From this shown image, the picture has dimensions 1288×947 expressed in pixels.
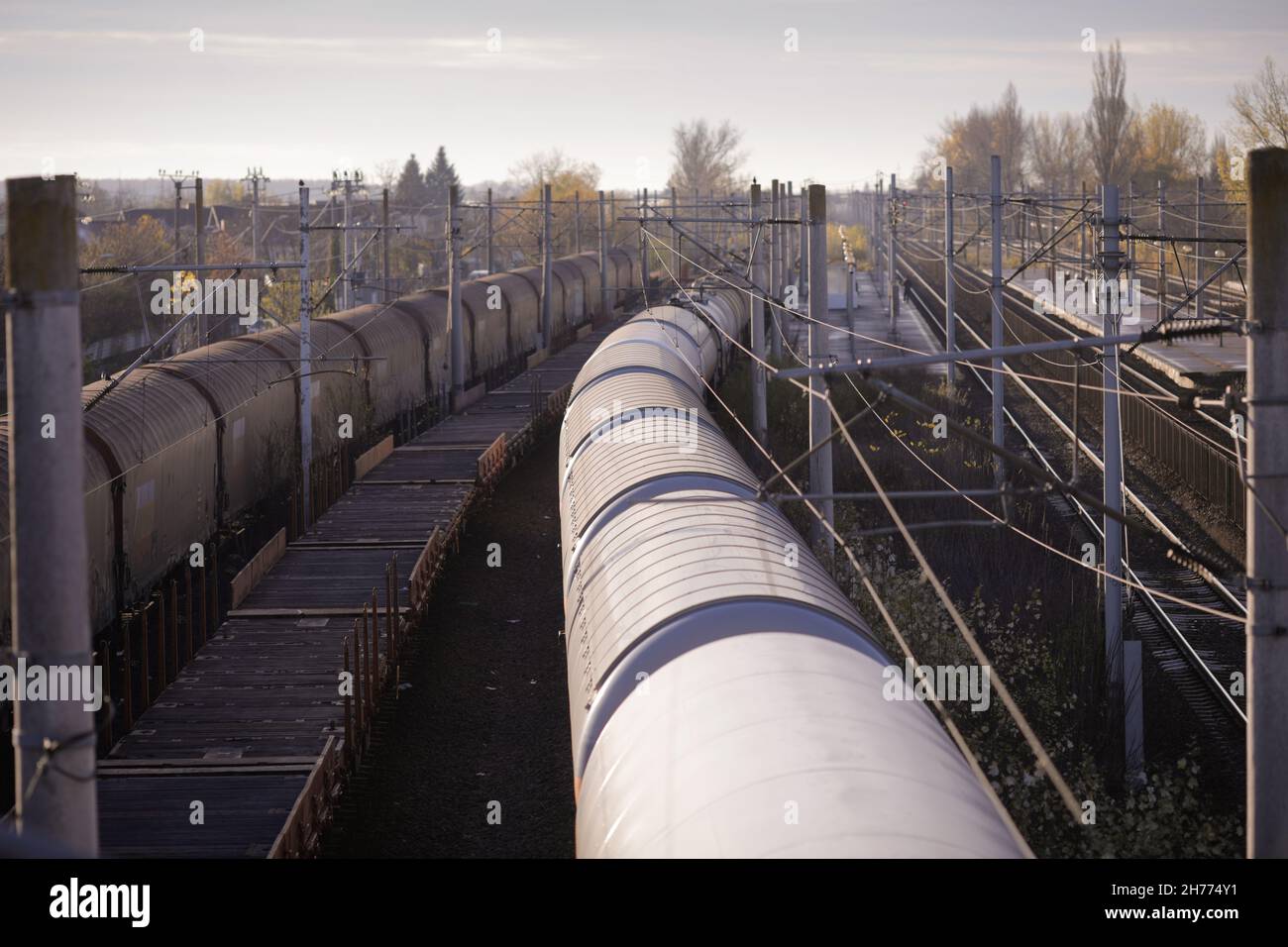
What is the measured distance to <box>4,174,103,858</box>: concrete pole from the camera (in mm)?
4535

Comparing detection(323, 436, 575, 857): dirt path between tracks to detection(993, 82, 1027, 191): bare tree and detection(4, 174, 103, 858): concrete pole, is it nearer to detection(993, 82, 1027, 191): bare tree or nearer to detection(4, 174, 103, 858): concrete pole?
detection(4, 174, 103, 858): concrete pole

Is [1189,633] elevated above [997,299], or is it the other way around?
[997,299]

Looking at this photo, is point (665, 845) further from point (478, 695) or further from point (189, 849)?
point (478, 695)

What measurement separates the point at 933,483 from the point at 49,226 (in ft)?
69.2

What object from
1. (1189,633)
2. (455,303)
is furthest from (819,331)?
(455,303)

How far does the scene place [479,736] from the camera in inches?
544

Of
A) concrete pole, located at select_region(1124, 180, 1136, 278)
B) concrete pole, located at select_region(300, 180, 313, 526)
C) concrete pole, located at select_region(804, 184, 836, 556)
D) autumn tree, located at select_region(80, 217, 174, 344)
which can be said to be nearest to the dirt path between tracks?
concrete pole, located at select_region(300, 180, 313, 526)

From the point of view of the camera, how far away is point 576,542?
12.6m

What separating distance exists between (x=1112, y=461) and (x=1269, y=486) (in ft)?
23.6

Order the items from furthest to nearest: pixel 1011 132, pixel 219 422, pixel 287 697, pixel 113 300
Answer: pixel 1011 132, pixel 113 300, pixel 219 422, pixel 287 697

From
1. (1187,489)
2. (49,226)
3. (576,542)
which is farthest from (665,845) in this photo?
(1187,489)

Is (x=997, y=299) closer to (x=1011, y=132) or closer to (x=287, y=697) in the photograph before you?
(x=287, y=697)

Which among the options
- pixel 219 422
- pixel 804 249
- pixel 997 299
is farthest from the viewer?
pixel 804 249
